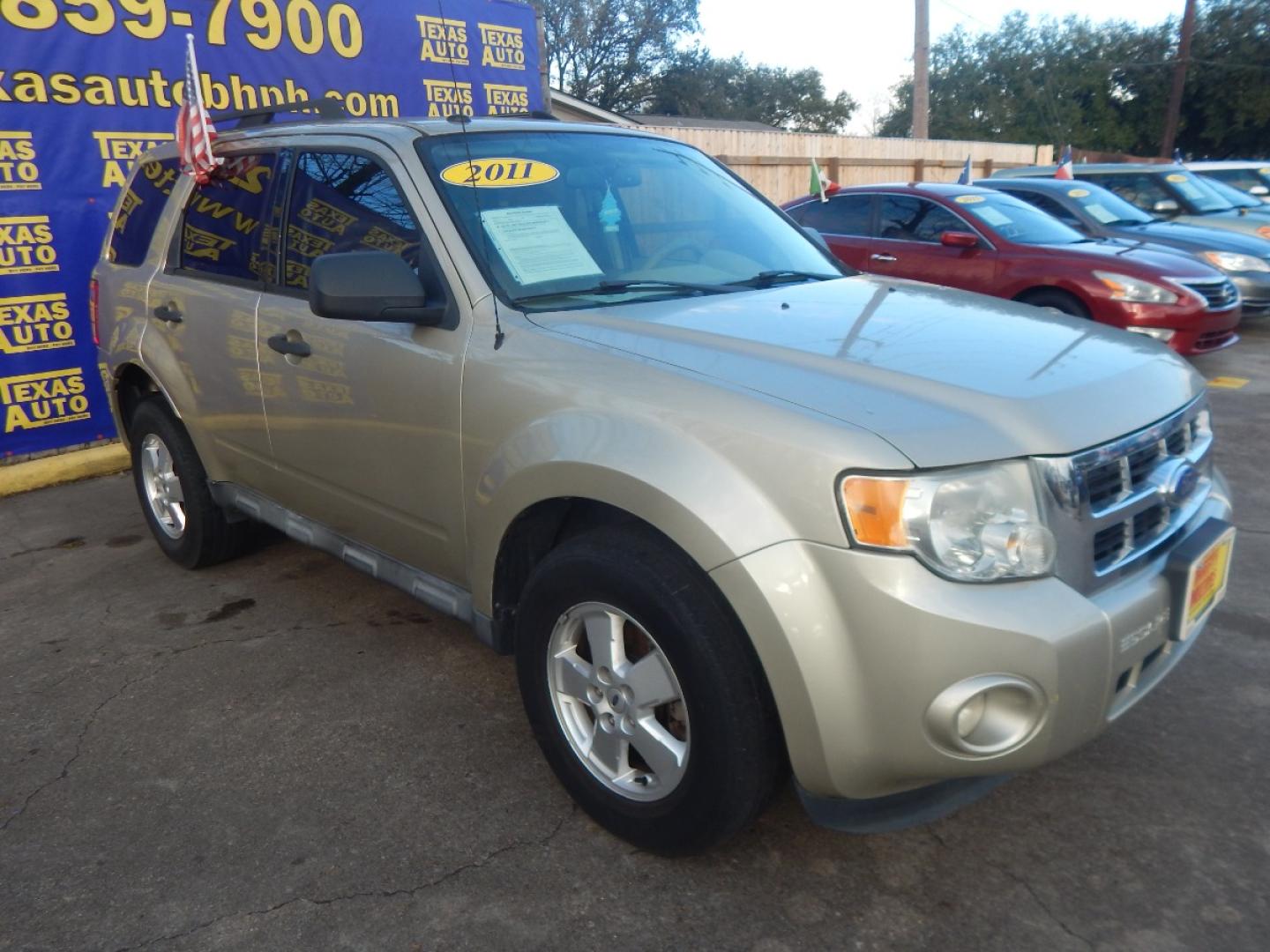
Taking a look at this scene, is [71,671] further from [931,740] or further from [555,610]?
[931,740]

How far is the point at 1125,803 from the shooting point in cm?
280

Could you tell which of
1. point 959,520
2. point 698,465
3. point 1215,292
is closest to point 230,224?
point 698,465

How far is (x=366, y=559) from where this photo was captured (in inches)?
139

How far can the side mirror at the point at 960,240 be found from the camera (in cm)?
815

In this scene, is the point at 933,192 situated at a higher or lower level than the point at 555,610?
higher

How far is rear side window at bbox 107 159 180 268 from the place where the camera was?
4.52 meters

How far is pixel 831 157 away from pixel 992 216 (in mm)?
8996

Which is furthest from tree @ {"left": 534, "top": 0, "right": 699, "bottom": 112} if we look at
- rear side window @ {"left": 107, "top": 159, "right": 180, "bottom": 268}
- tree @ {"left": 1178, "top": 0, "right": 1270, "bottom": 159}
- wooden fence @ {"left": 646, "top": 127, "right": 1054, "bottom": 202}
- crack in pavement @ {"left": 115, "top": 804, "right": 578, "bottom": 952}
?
crack in pavement @ {"left": 115, "top": 804, "right": 578, "bottom": 952}

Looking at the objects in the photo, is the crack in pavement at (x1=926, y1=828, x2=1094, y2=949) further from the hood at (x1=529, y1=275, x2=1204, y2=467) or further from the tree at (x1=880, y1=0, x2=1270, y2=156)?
the tree at (x1=880, y1=0, x2=1270, y2=156)

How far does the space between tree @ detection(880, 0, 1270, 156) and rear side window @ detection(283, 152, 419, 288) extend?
38.6 meters

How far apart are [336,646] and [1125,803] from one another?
2.71 metres

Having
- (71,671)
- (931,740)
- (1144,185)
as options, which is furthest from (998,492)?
(1144,185)

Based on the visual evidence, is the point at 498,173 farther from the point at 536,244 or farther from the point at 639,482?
the point at 639,482

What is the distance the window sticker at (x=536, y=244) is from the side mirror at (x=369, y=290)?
26 cm
